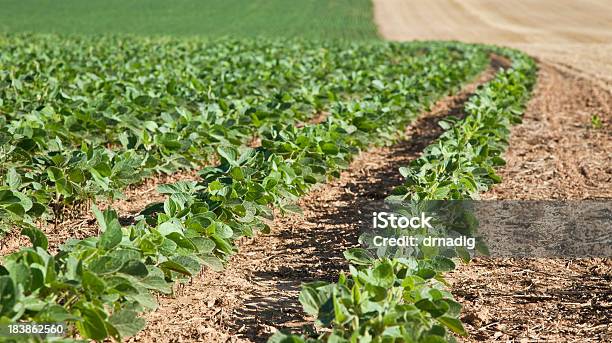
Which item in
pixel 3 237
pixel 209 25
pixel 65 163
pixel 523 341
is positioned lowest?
pixel 523 341

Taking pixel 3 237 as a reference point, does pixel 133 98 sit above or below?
above

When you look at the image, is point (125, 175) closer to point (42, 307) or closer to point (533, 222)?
point (42, 307)

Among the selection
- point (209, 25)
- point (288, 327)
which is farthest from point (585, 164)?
point (209, 25)

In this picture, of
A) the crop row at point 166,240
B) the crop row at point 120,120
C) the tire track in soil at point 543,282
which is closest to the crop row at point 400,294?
the tire track in soil at point 543,282

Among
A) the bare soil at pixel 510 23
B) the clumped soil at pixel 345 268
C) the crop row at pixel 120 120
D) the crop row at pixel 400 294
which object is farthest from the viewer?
the bare soil at pixel 510 23

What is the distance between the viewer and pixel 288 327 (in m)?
4.30

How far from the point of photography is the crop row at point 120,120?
609 cm

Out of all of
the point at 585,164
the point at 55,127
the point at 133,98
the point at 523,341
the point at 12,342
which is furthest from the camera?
the point at 133,98

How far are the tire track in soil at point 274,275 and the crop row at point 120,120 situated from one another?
136 cm

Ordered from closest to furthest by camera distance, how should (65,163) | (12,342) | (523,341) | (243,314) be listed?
(12,342) < (523,341) < (243,314) < (65,163)

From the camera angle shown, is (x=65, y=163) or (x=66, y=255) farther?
(x=65, y=163)

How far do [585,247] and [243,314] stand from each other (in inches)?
112

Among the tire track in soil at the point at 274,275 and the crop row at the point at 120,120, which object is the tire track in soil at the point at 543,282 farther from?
the crop row at the point at 120,120

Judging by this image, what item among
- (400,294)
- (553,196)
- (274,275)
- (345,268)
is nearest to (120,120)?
(274,275)
